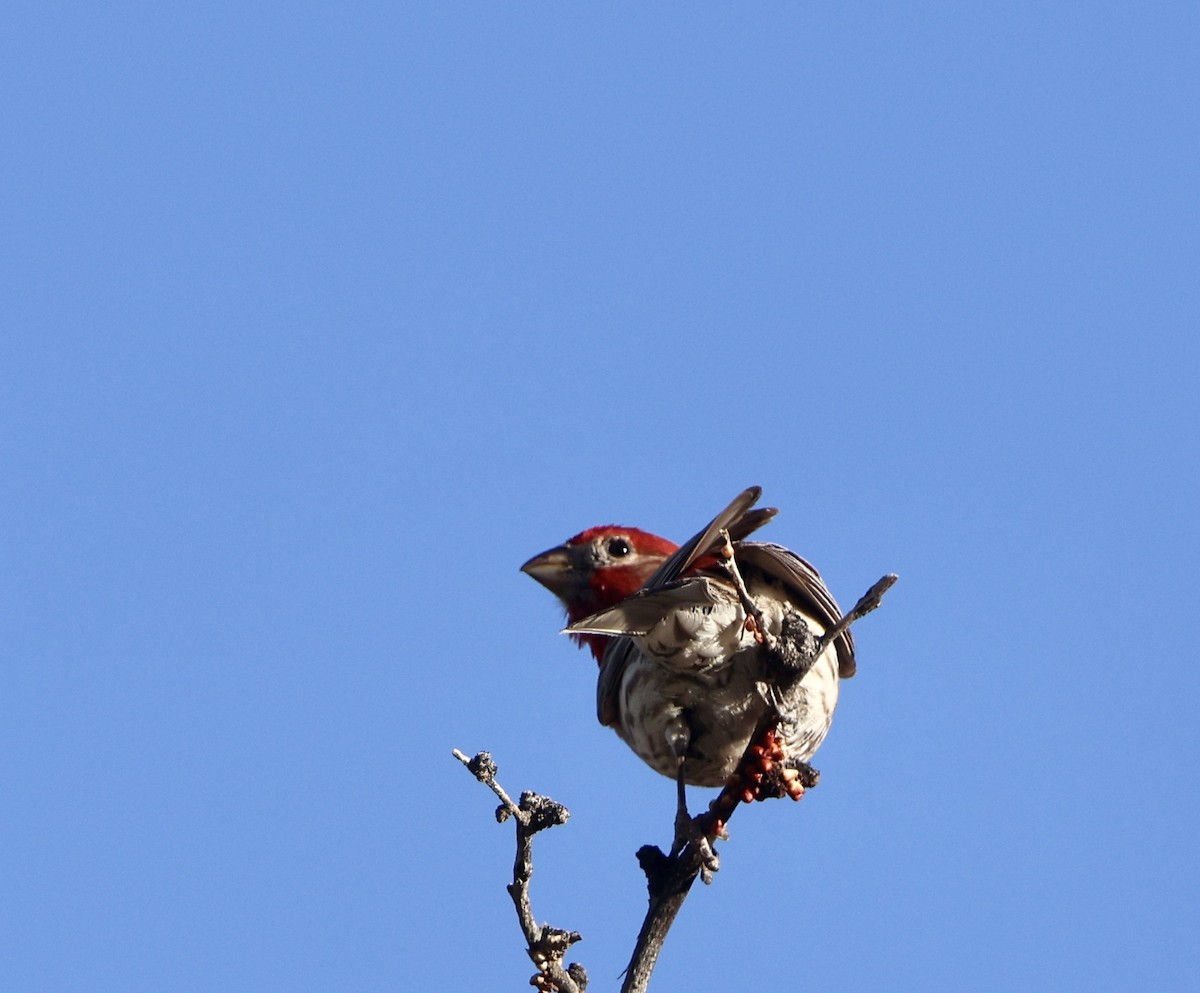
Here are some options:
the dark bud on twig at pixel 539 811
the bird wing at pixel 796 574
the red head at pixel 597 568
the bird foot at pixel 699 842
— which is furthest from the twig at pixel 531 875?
the red head at pixel 597 568

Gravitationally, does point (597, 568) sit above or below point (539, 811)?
above

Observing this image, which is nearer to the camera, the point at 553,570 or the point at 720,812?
the point at 720,812

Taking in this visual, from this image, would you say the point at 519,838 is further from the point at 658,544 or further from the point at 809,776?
the point at 658,544

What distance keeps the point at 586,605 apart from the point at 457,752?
3.38 meters

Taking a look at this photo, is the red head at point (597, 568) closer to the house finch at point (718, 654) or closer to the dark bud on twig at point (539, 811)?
the house finch at point (718, 654)

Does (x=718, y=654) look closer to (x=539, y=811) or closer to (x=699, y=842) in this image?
(x=699, y=842)

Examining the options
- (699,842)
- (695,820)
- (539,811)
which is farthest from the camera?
(695,820)

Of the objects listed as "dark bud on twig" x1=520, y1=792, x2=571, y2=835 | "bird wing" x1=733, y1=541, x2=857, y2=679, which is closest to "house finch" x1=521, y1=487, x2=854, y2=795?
"bird wing" x1=733, y1=541, x2=857, y2=679

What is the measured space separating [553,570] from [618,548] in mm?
384

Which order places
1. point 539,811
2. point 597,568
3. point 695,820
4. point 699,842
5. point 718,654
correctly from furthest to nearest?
point 597,568
point 718,654
point 695,820
point 699,842
point 539,811

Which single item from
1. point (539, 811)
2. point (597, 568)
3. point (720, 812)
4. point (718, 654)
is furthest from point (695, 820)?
point (597, 568)

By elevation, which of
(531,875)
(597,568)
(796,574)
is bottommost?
(531,875)

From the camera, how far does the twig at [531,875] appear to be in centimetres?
451

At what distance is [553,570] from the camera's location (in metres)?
7.99
